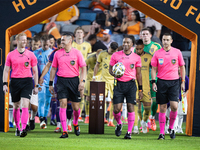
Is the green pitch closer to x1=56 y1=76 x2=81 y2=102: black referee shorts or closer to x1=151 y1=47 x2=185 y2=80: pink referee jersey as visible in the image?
x1=56 y1=76 x2=81 y2=102: black referee shorts

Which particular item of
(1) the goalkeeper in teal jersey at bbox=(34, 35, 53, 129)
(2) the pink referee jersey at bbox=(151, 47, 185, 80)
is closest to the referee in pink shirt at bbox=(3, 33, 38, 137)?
(1) the goalkeeper in teal jersey at bbox=(34, 35, 53, 129)

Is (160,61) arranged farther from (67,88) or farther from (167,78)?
(67,88)

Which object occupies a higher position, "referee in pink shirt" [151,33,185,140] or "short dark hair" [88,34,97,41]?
"short dark hair" [88,34,97,41]

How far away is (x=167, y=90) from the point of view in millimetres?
8125

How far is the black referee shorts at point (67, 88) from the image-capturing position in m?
8.07

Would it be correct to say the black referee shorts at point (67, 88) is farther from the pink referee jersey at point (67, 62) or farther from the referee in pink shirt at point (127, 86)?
the referee in pink shirt at point (127, 86)

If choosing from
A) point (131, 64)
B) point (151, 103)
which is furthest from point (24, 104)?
point (151, 103)

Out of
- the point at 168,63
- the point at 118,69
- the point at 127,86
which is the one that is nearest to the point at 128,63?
the point at 118,69

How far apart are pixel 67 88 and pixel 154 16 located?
9.15 feet

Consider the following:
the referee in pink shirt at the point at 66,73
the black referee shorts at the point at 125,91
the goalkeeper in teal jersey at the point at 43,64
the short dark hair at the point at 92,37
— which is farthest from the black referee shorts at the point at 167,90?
the short dark hair at the point at 92,37

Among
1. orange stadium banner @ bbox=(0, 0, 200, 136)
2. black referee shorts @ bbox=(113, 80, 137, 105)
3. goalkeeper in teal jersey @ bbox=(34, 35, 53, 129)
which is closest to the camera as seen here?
black referee shorts @ bbox=(113, 80, 137, 105)

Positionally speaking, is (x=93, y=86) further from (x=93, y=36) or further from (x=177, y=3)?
(x=93, y=36)

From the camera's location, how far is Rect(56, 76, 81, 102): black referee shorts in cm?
807

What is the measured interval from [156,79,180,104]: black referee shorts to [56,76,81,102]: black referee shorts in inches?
71.2
